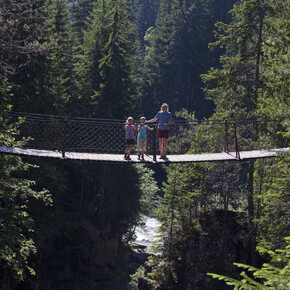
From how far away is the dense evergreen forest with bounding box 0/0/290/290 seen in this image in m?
11.2

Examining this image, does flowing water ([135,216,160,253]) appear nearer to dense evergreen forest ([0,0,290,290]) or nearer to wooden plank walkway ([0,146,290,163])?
dense evergreen forest ([0,0,290,290])

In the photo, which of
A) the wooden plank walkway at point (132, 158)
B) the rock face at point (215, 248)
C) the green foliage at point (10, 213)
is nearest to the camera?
the green foliage at point (10, 213)

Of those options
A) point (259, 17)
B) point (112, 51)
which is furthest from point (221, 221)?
point (112, 51)

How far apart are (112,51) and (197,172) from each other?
10116mm

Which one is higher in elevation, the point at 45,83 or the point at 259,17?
the point at 259,17

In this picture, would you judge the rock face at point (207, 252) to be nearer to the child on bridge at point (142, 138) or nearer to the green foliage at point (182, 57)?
the child on bridge at point (142, 138)

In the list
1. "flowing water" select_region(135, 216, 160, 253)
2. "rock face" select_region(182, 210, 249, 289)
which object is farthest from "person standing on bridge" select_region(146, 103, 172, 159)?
"flowing water" select_region(135, 216, 160, 253)

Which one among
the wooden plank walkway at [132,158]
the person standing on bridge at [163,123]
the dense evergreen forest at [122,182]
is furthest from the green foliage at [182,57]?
the wooden plank walkway at [132,158]

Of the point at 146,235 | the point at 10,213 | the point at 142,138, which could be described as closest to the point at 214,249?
the point at 142,138

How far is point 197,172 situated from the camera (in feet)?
63.1

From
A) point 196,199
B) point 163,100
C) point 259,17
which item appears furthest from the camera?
point 163,100

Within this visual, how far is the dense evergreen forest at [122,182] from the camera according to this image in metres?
11.2

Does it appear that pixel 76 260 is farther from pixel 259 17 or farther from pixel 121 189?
pixel 259 17

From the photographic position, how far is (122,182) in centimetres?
2533
